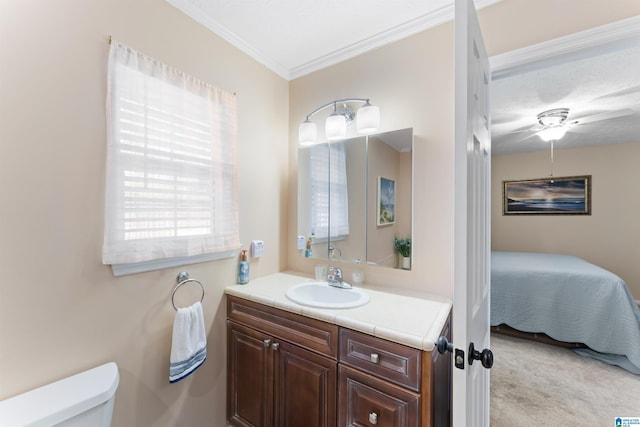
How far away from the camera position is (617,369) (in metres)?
2.32

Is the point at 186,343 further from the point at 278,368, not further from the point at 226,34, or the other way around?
the point at 226,34

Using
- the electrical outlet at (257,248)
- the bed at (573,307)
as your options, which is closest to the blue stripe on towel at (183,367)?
the electrical outlet at (257,248)

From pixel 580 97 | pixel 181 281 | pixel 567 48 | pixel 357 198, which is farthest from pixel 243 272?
pixel 580 97

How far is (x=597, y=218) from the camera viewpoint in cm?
405

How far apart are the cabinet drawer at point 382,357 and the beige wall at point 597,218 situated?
473cm

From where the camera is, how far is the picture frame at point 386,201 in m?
1.63

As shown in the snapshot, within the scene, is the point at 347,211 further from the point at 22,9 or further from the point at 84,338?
the point at 22,9

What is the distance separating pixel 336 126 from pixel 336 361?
138 centimetres

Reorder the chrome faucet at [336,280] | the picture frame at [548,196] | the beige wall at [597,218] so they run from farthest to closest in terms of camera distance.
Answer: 1. the picture frame at [548,196]
2. the beige wall at [597,218]
3. the chrome faucet at [336,280]

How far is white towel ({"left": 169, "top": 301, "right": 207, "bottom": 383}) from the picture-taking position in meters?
1.29

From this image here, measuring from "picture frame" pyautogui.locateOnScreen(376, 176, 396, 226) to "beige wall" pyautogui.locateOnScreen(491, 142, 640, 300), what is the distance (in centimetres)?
417

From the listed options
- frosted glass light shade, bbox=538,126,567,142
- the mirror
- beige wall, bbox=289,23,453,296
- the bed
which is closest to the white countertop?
beige wall, bbox=289,23,453,296

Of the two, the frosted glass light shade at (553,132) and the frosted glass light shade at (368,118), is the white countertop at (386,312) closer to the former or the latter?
the frosted glass light shade at (368,118)

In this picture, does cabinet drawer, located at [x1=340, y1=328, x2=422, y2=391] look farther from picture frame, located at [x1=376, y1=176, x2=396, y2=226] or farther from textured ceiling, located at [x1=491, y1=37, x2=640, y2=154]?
textured ceiling, located at [x1=491, y1=37, x2=640, y2=154]
